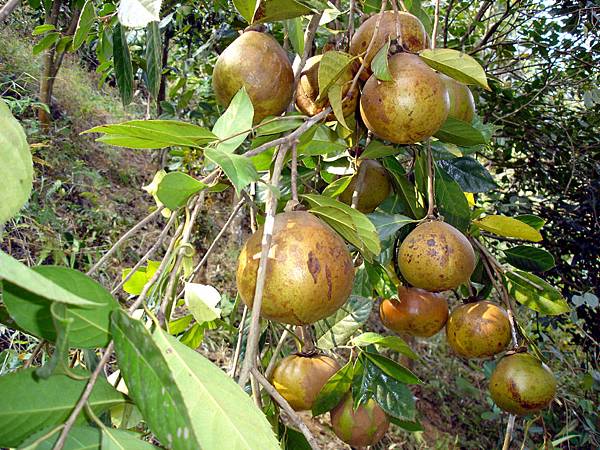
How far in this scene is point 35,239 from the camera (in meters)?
3.05

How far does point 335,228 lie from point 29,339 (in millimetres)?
2123

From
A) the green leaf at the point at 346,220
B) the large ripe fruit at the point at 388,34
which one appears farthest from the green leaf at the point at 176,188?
the large ripe fruit at the point at 388,34

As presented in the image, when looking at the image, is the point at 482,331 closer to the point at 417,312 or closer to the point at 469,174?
the point at 417,312

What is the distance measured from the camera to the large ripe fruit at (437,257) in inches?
38.2

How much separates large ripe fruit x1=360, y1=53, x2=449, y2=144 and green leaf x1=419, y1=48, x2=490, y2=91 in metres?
0.03

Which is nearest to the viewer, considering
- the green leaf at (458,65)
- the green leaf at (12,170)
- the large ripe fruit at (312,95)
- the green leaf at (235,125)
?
the green leaf at (12,170)

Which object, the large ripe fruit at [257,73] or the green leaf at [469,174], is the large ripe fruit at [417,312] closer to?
the green leaf at [469,174]

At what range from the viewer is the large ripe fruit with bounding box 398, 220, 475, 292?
97 cm

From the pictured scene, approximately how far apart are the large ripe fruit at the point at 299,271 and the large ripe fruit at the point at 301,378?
1.16 feet

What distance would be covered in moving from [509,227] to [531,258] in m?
0.28

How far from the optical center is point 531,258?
4.55 ft

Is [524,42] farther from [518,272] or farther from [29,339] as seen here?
[29,339]

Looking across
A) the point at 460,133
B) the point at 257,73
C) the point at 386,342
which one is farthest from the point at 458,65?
the point at 386,342

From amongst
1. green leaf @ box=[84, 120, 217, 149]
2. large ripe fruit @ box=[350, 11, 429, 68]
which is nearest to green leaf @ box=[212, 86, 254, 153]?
green leaf @ box=[84, 120, 217, 149]
